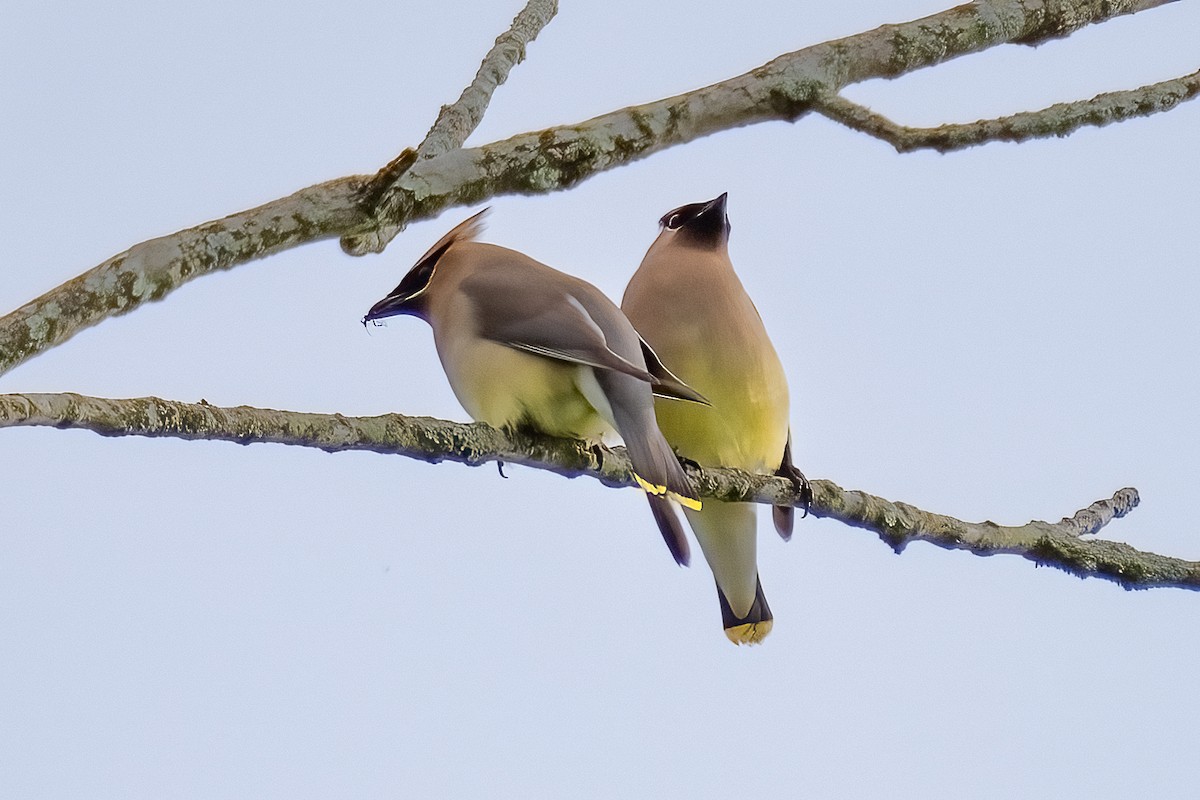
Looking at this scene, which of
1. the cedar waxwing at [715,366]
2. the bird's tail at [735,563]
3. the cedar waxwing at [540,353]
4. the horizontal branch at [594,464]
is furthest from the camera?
the bird's tail at [735,563]

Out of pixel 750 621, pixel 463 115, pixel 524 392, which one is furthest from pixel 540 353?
pixel 750 621

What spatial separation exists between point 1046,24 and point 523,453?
1351mm

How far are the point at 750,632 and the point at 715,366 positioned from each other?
1.15 metres

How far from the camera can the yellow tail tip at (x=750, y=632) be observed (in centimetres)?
483

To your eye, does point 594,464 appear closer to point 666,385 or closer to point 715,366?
point 666,385

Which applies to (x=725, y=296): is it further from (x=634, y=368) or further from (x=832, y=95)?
(x=832, y=95)

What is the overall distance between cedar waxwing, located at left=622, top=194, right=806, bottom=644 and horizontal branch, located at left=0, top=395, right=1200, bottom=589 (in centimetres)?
69

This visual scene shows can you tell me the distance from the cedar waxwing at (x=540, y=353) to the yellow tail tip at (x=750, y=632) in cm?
160

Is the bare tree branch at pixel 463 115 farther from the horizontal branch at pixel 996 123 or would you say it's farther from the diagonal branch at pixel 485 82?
the horizontal branch at pixel 996 123

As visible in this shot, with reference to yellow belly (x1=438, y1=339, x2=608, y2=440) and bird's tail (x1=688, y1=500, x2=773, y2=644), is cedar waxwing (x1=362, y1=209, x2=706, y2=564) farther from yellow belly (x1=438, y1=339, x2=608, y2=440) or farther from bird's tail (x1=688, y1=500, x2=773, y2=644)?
bird's tail (x1=688, y1=500, x2=773, y2=644)

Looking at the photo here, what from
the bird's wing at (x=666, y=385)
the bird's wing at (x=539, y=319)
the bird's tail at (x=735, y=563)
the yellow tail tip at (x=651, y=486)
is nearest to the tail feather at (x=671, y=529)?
the bird's tail at (x=735, y=563)

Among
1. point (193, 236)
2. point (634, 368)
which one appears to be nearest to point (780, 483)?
point (634, 368)

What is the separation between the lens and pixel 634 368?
3.11 m

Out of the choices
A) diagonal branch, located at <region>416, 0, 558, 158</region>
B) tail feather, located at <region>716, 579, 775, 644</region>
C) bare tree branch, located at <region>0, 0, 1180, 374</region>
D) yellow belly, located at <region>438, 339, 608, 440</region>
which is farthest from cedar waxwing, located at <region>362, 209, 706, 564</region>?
tail feather, located at <region>716, 579, 775, 644</region>
